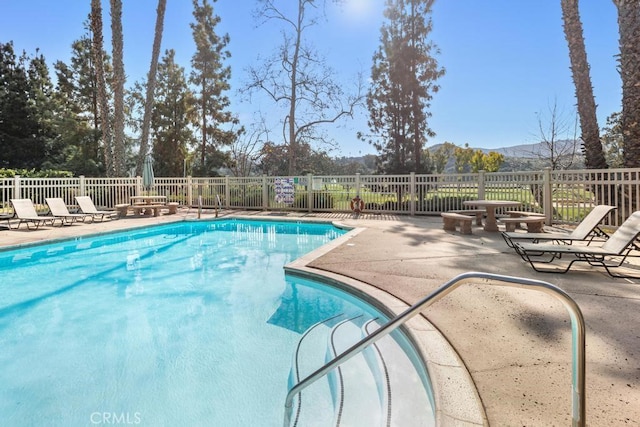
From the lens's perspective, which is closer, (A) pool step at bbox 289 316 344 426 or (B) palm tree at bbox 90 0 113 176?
(A) pool step at bbox 289 316 344 426

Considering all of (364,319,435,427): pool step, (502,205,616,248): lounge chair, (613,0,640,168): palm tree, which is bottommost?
(364,319,435,427): pool step

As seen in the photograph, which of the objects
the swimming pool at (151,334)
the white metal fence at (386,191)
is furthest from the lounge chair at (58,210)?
the swimming pool at (151,334)

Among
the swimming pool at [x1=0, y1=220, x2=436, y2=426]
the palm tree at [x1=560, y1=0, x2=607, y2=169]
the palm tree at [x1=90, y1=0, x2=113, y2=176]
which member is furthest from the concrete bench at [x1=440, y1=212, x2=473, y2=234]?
the palm tree at [x1=90, y1=0, x2=113, y2=176]

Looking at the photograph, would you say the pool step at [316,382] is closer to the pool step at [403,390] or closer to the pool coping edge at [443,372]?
the pool step at [403,390]

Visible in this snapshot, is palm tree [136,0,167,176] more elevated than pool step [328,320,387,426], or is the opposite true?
palm tree [136,0,167,176]

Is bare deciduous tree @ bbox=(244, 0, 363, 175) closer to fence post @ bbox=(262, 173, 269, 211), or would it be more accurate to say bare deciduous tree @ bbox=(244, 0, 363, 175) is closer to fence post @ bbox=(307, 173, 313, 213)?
fence post @ bbox=(262, 173, 269, 211)

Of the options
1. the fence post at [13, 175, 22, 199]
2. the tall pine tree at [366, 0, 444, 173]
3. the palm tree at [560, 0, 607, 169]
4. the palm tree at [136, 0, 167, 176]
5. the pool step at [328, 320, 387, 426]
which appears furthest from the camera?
the tall pine tree at [366, 0, 444, 173]

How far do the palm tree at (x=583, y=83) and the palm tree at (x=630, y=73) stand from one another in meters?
0.99

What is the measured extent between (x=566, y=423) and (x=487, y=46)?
605 inches

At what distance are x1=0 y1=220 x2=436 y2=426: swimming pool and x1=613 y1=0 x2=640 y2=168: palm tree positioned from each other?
7874 mm

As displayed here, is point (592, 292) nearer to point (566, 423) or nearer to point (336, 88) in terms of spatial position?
point (566, 423)

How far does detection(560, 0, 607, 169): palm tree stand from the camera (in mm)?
8820

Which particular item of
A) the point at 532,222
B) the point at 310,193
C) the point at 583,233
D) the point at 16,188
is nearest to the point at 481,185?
the point at 532,222

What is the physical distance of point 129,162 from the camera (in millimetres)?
28938
